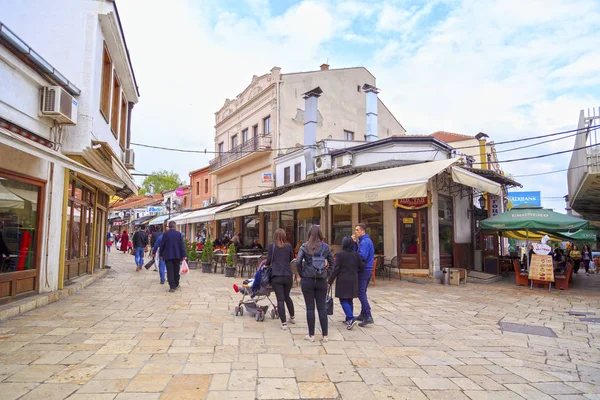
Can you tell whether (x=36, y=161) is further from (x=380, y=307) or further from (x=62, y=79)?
(x=380, y=307)

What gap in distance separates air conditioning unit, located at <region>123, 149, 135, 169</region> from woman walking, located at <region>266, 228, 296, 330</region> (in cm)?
919

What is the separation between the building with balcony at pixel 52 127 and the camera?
21.0 feet

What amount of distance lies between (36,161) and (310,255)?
537 centimetres

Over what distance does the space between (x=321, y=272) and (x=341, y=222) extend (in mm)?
9528

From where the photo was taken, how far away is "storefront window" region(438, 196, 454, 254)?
41.9 ft

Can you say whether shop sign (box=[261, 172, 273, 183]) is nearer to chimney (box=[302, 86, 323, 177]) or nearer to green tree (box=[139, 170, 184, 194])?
chimney (box=[302, 86, 323, 177])

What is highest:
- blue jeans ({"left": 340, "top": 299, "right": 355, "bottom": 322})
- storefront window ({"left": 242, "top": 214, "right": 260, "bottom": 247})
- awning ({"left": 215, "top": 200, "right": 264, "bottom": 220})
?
awning ({"left": 215, "top": 200, "right": 264, "bottom": 220})

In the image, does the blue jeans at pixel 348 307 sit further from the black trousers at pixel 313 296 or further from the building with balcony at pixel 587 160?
the building with balcony at pixel 587 160

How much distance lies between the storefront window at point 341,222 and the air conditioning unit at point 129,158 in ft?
23.4

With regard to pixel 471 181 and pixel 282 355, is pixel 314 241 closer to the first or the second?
pixel 282 355

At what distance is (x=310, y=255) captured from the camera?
212 inches

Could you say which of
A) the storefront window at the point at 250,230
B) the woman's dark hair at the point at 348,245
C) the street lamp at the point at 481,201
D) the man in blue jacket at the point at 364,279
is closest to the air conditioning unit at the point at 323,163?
the street lamp at the point at 481,201

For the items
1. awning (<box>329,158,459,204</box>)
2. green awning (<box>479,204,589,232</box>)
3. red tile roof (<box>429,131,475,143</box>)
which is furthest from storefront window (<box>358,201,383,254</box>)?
red tile roof (<box>429,131,475,143</box>)

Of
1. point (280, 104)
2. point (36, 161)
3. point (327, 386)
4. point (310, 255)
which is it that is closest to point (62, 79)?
point (36, 161)
